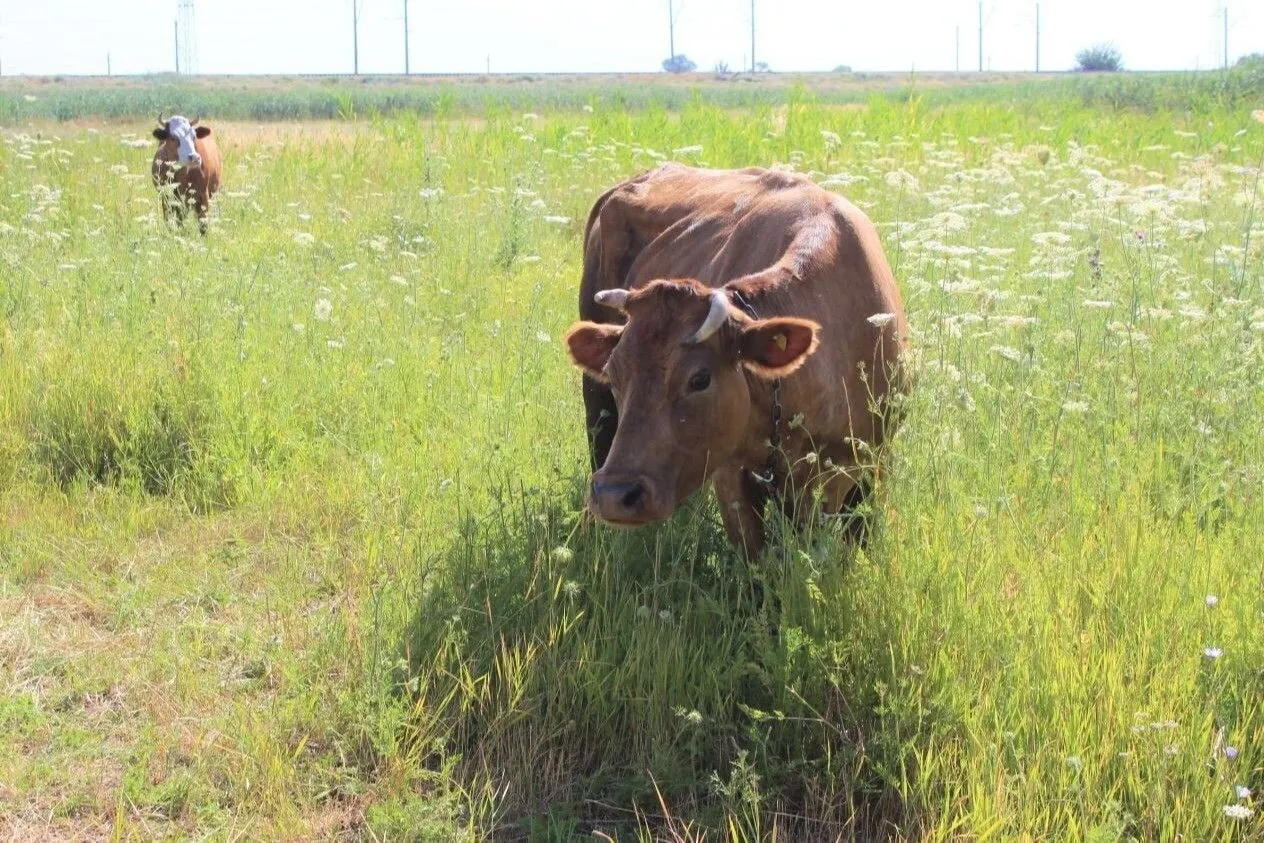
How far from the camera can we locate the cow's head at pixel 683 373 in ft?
13.3

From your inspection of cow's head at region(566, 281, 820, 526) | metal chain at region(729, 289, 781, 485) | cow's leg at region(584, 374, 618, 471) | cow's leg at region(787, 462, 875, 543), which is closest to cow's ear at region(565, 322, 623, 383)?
cow's head at region(566, 281, 820, 526)

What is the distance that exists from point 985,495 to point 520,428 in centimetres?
256

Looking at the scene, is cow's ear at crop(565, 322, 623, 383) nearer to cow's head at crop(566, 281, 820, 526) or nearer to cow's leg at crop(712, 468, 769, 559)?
cow's head at crop(566, 281, 820, 526)

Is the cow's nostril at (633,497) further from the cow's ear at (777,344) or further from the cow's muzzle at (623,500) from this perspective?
the cow's ear at (777,344)

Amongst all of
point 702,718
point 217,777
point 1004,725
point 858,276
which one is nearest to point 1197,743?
point 1004,725

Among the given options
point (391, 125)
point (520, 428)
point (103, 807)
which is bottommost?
point (103, 807)

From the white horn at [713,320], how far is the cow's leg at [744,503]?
746 millimetres

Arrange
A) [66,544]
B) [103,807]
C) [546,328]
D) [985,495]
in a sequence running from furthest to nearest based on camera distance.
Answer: [546,328]
[66,544]
[985,495]
[103,807]

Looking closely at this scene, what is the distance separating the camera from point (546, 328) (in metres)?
8.48

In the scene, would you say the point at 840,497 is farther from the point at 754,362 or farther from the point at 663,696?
the point at 663,696

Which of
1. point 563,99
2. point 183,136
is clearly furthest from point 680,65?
point 183,136

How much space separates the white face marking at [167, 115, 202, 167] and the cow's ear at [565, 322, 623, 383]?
33.6ft

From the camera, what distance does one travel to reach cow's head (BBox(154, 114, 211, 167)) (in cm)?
1413

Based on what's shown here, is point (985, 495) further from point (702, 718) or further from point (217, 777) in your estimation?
point (217, 777)
